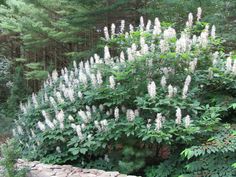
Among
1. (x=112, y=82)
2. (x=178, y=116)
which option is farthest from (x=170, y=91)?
(x=112, y=82)

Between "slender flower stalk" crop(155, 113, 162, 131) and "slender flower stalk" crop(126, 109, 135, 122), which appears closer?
"slender flower stalk" crop(155, 113, 162, 131)

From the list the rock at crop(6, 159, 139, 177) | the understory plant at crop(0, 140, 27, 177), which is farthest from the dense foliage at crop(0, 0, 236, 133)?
the understory plant at crop(0, 140, 27, 177)

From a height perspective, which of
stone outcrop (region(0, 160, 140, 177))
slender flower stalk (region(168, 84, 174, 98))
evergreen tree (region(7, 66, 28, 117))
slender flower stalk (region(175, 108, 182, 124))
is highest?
slender flower stalk (region(168, 84, 174, 98))

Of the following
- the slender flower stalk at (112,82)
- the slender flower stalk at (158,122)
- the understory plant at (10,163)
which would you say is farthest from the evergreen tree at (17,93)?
the slender flower stalk at (158,122)

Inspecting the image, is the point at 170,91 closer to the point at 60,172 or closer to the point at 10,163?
the point at 60,172

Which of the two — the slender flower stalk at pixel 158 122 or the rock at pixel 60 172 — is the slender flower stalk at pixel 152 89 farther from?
the rock at pixel 60 172

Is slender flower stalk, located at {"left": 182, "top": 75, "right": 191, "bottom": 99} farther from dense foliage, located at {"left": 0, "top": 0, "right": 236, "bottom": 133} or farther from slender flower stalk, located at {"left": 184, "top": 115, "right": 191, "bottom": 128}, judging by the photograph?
dense foliage, located at {"left": 0, "top": 0, "right": 236, "bottom": 133}

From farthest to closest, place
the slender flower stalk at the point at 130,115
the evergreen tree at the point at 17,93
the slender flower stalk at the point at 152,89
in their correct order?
the evergreen tree at the point at 17,93 → the slender flower stalk at the point at 130,115 → the slender flower stalk at the point at 152,89

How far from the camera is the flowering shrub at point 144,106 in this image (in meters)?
3.92

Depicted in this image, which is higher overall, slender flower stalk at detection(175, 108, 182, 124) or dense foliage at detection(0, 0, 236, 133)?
dense foliage at detection(0, 0, 236, 133)

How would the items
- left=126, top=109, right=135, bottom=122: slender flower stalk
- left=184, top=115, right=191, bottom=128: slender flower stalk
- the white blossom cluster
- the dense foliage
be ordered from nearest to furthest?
1. left=184, top=115, right=191, bottom=128: slender flower stalk
2. the white blossom cluster
3. left=126, top=109, right=135, bottom=122: slender flower stalk
4. the dense foliage

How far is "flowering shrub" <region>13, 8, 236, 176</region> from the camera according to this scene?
3922 mm

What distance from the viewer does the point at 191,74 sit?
422 cm

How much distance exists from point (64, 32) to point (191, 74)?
393cm
